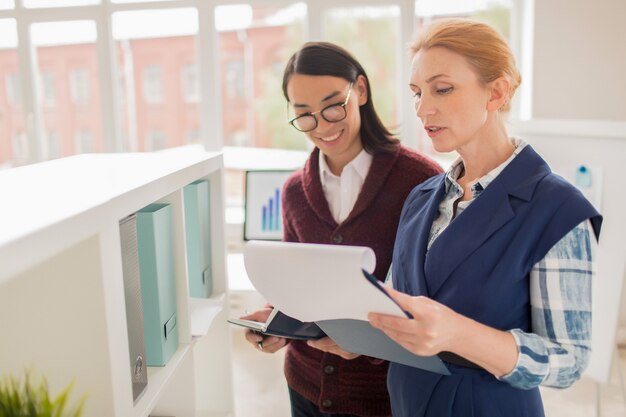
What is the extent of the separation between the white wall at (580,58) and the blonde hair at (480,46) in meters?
2.66

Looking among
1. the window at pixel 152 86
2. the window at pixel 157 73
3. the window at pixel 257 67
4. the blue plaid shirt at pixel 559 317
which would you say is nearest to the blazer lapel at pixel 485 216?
the blue plaid shirt at pixel 559 317

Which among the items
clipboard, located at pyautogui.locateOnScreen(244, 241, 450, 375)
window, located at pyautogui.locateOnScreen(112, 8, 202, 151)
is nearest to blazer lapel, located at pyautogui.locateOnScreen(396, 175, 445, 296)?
clipboard, located at pyautogui.locateOnScreen(244, 241, 450, 375)

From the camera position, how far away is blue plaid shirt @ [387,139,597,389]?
102 cm

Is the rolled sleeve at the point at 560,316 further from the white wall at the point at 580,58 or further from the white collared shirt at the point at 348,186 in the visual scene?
the white wall at the point at 580,58

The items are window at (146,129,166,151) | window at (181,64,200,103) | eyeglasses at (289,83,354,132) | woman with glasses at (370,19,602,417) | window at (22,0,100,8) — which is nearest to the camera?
woman with glasses at (370,19,602,417)

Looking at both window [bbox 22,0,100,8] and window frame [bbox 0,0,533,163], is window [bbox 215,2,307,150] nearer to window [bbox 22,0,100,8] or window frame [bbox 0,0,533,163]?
window frame [bbox 0,0,533,163]

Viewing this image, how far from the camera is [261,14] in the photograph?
13.8ft

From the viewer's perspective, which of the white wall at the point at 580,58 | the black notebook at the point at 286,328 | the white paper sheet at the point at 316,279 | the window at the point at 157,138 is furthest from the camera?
the window at the point at 157,138

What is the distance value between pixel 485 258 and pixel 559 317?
0.16 metres

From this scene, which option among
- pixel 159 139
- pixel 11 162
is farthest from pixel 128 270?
pixel 159 139

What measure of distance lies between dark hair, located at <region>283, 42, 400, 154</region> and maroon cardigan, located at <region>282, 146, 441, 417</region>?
0.15 ft

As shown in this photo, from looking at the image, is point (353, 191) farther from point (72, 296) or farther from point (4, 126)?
point (4, 126)

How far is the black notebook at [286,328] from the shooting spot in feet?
4.33

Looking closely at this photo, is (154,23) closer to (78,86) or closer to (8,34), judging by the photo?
(8,34)
